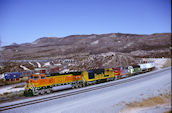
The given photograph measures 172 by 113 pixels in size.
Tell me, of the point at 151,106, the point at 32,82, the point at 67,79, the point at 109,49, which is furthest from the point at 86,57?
the point at 151,106

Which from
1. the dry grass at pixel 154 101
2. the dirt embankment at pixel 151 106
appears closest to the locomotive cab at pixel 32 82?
the dirt embankment at pixel 151 106

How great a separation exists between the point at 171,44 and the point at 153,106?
305 feet

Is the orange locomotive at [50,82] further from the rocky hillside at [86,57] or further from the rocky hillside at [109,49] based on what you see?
the rocky hillside at [109,49]

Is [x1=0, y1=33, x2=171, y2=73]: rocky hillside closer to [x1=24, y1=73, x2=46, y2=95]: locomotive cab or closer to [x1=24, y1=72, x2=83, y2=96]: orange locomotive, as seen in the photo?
[x1=24, y1=73, x2=46, y2=95]: locomotive cab

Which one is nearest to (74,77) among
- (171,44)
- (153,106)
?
(153,106)

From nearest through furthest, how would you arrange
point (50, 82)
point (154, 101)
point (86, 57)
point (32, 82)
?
point (32, 82)
point (154, 101)
point (50, 82)
point (86, 57)

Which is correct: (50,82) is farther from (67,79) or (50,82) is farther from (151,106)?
(151,106)

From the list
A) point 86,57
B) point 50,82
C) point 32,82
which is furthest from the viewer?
point 86,57

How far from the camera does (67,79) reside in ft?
64.9

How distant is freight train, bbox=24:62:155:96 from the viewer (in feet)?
54.4

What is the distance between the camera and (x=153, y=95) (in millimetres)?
18984

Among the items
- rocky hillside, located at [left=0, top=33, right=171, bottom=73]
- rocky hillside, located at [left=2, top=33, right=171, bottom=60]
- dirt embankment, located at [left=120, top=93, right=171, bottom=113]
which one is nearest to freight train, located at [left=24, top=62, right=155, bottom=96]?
dirt embankment, located at [left=120, top=93, right=171, bottom=113]

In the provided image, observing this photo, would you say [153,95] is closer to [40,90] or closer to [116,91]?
[116,91]

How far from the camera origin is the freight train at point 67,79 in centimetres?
1658
